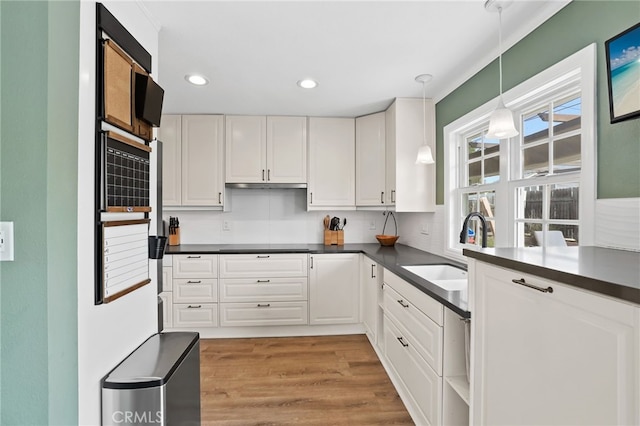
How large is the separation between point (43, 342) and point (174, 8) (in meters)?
1.58

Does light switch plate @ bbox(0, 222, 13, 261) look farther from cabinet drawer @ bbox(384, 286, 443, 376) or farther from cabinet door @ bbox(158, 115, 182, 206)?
cabinet door @ bbox(158, 115, 182, 206)

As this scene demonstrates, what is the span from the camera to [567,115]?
1593 mm

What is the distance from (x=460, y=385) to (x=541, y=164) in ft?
4.22

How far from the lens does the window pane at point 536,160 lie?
5.68 ft

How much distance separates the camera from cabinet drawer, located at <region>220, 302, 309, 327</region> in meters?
3.09

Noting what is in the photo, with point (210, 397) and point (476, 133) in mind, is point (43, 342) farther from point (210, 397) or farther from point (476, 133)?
point (476, 133)

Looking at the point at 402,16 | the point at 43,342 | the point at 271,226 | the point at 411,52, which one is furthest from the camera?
the point at 271,226

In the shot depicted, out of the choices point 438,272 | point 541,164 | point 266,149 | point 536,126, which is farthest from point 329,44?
point 438,272

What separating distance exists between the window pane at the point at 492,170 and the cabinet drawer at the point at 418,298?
0.96 m

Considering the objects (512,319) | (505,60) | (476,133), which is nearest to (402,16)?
(505,60)

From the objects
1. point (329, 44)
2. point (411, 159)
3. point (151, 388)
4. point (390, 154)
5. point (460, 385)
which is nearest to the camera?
point (151, 388)

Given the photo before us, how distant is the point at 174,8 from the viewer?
1571 millimetres

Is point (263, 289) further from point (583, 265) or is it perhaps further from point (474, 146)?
point (583, 265)

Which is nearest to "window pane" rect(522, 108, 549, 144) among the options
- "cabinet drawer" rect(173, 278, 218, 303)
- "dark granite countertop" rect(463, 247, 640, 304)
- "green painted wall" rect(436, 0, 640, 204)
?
"green painted wall" rect(436, 0, 640, 204)
